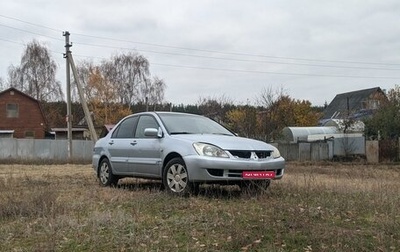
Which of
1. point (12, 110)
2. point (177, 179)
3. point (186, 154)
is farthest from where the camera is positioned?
point (12, 110)

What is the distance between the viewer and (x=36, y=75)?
194 ft

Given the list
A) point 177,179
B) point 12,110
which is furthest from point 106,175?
point 12,110

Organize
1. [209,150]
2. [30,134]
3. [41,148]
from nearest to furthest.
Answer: [209,150] < [41,148] < [30,134]

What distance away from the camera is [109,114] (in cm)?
6059

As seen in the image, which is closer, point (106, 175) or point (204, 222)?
point (204, 222)

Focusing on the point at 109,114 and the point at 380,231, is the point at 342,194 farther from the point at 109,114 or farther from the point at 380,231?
the point at 109,114

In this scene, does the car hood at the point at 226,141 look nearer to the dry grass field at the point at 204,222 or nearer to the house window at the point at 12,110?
the dry grass field at the point at 204,222

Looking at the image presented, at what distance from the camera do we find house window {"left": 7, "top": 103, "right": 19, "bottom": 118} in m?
52.1

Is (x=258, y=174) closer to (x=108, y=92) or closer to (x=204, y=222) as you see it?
(x=204, y=222)

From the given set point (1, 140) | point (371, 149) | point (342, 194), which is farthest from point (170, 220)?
point (1, 140)

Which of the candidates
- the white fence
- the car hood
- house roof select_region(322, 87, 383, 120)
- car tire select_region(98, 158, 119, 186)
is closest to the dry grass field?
the car hood

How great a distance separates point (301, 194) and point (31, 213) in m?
3.86

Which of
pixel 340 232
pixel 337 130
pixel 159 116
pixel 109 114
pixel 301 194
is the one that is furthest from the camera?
pixel 109 114

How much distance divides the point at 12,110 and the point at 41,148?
57.4 feet
